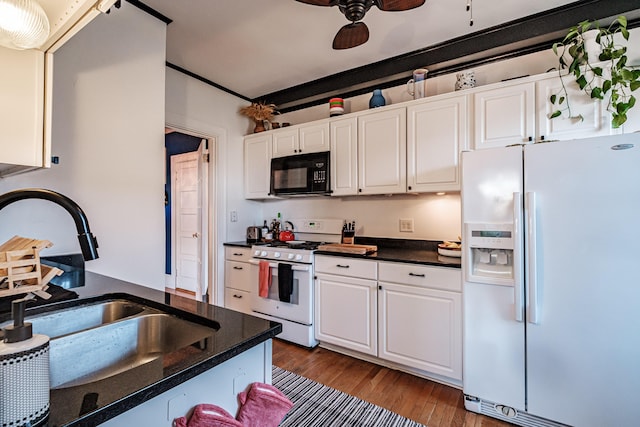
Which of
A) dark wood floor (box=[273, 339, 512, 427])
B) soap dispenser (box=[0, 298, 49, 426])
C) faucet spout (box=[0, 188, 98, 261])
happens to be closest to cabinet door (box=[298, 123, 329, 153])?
dark wood floor (box=[273, 339, 512, 427])

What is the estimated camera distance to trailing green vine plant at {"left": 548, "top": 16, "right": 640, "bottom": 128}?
5.86 feet

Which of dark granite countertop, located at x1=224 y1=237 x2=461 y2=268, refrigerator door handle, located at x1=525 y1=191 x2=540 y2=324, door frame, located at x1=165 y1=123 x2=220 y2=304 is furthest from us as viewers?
door frame, located at x1=165 y1=123 x2=220 y2=304

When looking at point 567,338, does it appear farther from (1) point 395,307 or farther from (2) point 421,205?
(2) point 421,205

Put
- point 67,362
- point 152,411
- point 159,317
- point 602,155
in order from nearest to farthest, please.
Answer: point 152,411 < point 67,362 < point 159,317 < point 602,155

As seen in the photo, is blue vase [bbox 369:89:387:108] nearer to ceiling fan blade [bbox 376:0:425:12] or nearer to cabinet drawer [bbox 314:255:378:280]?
ceiling fan blade [bbox 376:0:425:12]

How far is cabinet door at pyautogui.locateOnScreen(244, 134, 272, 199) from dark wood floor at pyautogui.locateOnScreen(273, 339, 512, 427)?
172 centimetres

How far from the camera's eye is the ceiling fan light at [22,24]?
0.73 m

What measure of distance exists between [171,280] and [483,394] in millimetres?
4371

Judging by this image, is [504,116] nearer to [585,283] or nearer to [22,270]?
[585,283]

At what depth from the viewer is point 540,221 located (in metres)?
1.67

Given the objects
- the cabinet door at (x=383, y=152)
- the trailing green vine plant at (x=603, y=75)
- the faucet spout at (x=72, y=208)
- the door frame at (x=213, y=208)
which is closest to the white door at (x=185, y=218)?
the door frame at (x=213, y=208)

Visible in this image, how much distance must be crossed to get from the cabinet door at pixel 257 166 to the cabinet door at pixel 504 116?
2119mm

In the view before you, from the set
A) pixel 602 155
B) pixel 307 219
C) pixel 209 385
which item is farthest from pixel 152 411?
pixel 307 219

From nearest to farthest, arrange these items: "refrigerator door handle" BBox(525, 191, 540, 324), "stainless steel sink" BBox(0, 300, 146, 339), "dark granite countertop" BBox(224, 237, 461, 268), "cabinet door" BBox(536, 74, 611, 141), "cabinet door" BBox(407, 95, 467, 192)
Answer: "stainless steel sink" BBox(0, 300, 146, 339) → "refrigerator door handle" BBox(525, 191, 540, 324) → "cabinet door" BBox(536, 74, 611, 141) → "dark granite countertop" BBox(224, 237, 461, 268) → "cabinet door" BBox(407, 95, 467, 192)
